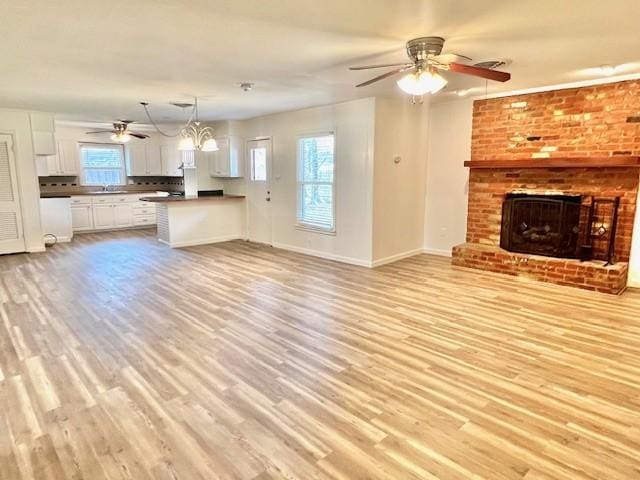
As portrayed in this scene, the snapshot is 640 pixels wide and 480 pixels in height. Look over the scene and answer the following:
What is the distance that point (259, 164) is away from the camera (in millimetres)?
7547

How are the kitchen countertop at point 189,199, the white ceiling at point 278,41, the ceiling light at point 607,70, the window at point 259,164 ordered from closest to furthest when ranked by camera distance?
the white ceiling at point 278,41
the ceiling light at point 607,70
the kitchen countertop at point 189,199
the window at point 259,164

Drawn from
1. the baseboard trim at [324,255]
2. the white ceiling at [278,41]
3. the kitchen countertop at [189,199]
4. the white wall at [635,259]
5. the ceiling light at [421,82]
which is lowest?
the baseboard trim at [324,255]

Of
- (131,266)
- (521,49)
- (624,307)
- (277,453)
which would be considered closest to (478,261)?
(624,307)

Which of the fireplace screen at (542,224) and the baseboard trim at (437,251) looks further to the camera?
the baseboard trim at (437,251)

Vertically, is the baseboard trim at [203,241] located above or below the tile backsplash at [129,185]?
below

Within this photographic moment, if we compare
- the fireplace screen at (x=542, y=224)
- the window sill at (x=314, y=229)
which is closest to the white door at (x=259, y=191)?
the window sill at (x=314, y=229)

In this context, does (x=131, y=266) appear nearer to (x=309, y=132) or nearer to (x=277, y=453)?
(x=309, y=132)

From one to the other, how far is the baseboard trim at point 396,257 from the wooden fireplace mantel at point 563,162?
5.30 ft

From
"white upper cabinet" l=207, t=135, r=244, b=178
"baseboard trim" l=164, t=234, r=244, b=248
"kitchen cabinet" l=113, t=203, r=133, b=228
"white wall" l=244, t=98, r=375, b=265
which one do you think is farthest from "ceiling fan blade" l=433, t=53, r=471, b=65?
"kitchen cabinet" l=113, t=203, r=133, b=228

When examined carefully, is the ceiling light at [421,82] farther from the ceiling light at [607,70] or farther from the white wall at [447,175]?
the white wall at [447,175]

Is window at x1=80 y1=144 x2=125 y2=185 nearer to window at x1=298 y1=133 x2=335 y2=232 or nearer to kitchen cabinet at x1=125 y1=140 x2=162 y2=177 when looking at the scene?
kitchen cabinet at x1=125 y1=140 x2=162 y2=177

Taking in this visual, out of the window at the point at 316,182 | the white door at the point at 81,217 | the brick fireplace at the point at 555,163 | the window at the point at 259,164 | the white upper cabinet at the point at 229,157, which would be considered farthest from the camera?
the white door at the point at 81,217

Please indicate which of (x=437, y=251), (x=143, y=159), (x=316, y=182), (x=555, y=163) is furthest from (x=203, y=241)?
(x=555, y=163)

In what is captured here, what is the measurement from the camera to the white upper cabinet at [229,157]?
7777 millimetres
